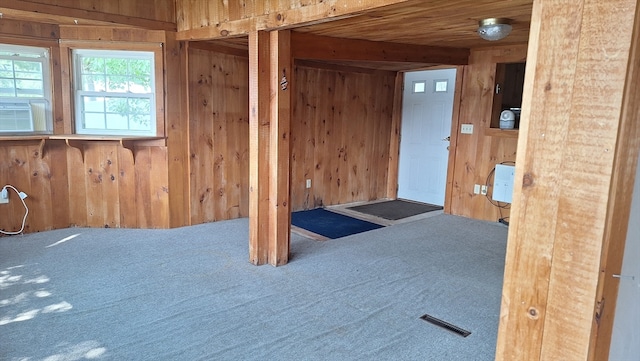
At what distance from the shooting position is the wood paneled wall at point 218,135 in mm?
4426

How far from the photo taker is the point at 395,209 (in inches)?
224

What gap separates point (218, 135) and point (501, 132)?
129 inches

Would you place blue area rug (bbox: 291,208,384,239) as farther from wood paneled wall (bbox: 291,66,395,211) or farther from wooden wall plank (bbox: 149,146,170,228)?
wooden wall plank (bbox: 149,146,170,228)

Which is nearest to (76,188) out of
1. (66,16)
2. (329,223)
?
(66,16)

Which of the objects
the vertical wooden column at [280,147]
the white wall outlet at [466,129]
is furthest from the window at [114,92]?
the white wall outlet at [466,129]

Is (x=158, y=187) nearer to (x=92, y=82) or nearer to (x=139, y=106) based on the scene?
(x=139, y=106)

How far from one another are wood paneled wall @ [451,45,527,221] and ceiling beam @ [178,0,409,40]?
291 cm

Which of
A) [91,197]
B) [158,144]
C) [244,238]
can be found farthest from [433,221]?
[91,197]

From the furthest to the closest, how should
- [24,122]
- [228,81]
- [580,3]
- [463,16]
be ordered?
[228,81]
[24,122]
[463,16]
[580,3]

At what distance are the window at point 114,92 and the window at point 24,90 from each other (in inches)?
10.5

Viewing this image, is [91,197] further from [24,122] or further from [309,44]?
[309,44]

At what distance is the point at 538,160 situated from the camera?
1098mm

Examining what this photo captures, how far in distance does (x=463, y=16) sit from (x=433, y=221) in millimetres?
2697

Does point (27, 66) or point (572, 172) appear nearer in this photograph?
point (572, 172)
